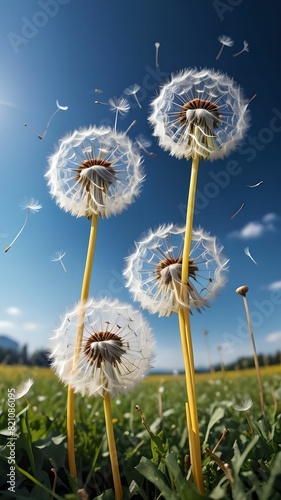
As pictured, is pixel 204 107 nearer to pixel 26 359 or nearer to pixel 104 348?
pixel 104 348

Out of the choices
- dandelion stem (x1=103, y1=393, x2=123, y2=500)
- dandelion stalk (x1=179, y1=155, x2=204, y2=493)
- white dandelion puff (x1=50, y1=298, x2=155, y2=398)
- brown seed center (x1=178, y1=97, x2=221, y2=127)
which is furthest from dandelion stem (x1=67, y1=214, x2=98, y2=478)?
brown seed center (x1=178, y1=97, x2=221, y2=127)

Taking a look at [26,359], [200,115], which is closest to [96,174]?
[200,115]

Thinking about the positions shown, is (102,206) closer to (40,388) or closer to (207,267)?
(207,267)

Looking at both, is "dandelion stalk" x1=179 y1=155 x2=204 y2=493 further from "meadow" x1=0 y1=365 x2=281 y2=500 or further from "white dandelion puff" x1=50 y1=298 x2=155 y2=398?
"white dandelion puff" x1=50 y1=298 x2=155 y2=398

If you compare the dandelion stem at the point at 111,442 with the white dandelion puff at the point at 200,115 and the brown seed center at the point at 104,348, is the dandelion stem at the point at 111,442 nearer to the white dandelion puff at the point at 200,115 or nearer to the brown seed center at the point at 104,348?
the brown seed center at the point at 104,348

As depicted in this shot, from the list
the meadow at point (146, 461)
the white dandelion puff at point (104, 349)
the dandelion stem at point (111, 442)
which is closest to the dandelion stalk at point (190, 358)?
the meadow at point (146, 461)

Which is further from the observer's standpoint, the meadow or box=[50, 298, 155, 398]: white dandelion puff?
box=[50, 298, 155, 398]: white dandelion puff
